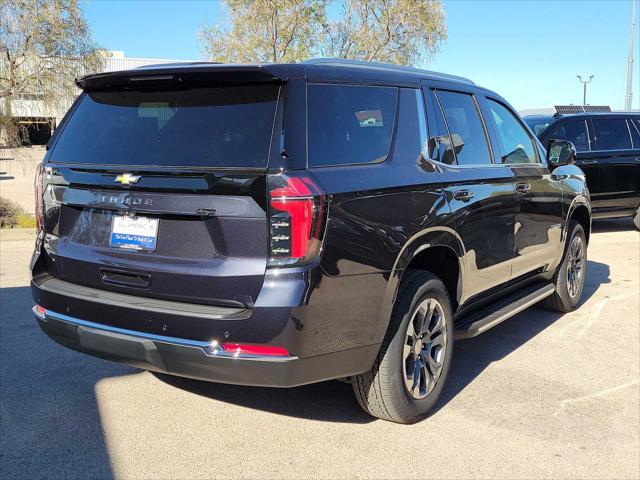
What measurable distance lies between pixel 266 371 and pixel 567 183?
12.9ft

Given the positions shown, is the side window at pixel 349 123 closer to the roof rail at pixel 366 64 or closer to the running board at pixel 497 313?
the roof rail at pixel 366 64

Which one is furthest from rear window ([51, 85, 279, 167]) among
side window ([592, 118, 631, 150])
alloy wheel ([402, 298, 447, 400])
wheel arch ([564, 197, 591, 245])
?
side window ([592, 118, 631, 150])

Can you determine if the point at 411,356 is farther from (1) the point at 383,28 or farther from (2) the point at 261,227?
(1) the point at 383,28

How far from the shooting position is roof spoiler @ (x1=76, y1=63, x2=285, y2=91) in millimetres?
2984

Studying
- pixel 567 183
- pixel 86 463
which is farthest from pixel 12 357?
pixel 567 183

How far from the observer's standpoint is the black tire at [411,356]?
342cm

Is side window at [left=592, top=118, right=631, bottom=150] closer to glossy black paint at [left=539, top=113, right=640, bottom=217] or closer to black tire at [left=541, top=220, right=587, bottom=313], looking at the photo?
glossy black paint at [left=539, top=113, right=640, bottom=217]

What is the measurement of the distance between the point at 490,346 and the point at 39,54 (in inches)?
479

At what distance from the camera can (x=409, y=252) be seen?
134 inches

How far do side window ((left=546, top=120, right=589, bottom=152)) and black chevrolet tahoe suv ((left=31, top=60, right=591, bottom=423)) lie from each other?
745 cm

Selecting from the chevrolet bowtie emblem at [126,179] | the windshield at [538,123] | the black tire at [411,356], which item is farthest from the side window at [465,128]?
the windshield at [538,123]

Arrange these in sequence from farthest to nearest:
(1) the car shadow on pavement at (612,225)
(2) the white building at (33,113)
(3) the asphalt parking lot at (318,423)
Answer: (2) the white building at (33,113) < (1) the car shadow on pavement at (612,225) < (3) the asphalt parking lot at (318,423)

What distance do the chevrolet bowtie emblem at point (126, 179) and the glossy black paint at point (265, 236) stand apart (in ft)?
0.12

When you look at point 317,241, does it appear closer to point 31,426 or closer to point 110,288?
point 110,288
